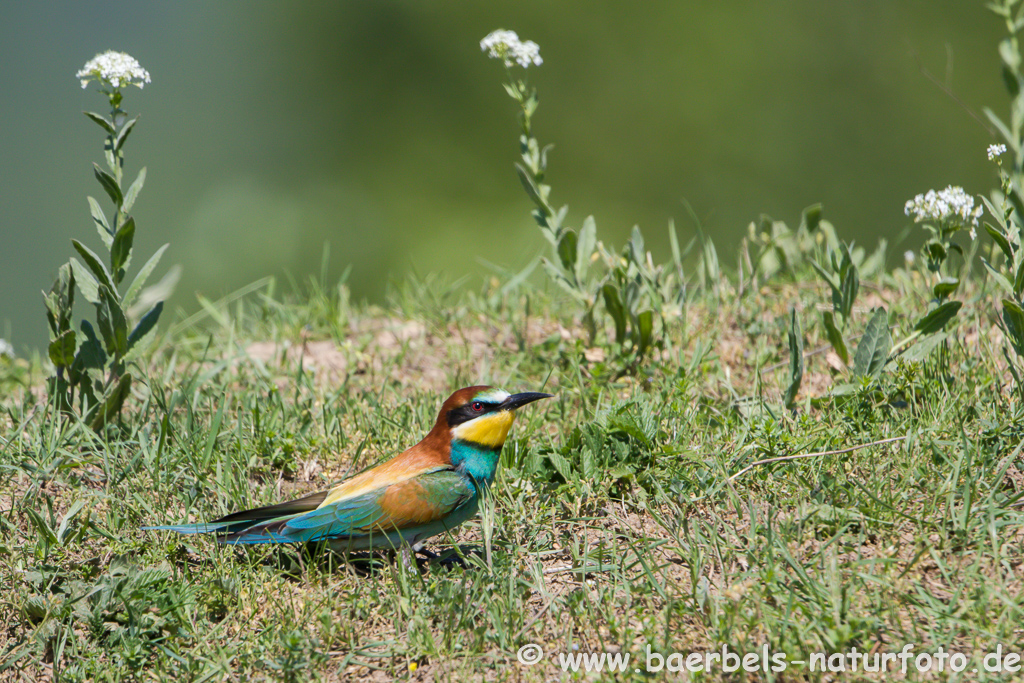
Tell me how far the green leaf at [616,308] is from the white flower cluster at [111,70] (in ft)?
6.49

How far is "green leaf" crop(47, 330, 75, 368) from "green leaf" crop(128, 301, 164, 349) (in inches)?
7.9

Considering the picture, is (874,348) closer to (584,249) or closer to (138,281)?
(584,249)

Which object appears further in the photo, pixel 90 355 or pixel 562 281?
pixel 562 281

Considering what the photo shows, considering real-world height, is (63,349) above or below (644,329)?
below

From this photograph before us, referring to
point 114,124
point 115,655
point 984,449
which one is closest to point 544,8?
point 114,124

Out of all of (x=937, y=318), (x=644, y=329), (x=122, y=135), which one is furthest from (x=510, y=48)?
(x=937, y=318)

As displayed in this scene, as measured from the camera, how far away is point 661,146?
9.94 m

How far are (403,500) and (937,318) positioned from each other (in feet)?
6.73

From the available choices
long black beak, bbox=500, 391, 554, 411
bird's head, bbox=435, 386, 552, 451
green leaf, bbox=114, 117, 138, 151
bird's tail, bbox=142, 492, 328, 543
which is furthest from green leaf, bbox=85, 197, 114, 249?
long black beak, bbox=500, 391, 554, 411

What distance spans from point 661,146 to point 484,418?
302 inches

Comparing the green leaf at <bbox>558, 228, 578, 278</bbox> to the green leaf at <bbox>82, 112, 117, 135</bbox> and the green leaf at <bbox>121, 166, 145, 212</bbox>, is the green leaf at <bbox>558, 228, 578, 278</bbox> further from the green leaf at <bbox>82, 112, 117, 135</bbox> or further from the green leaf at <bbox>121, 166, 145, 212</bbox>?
the green leaf at <bbox>82, 112, 117, 135</bbox>

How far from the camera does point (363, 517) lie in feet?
8.82

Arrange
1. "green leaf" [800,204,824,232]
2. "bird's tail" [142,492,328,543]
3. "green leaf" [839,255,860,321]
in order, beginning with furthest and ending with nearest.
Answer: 1. "green leaf" [800,204,824,232]
2. "green leaf" [839,255,860,321]
3. "bird's tail" [142,492,328,543]

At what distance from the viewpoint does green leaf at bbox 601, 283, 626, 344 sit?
12.5 feet
